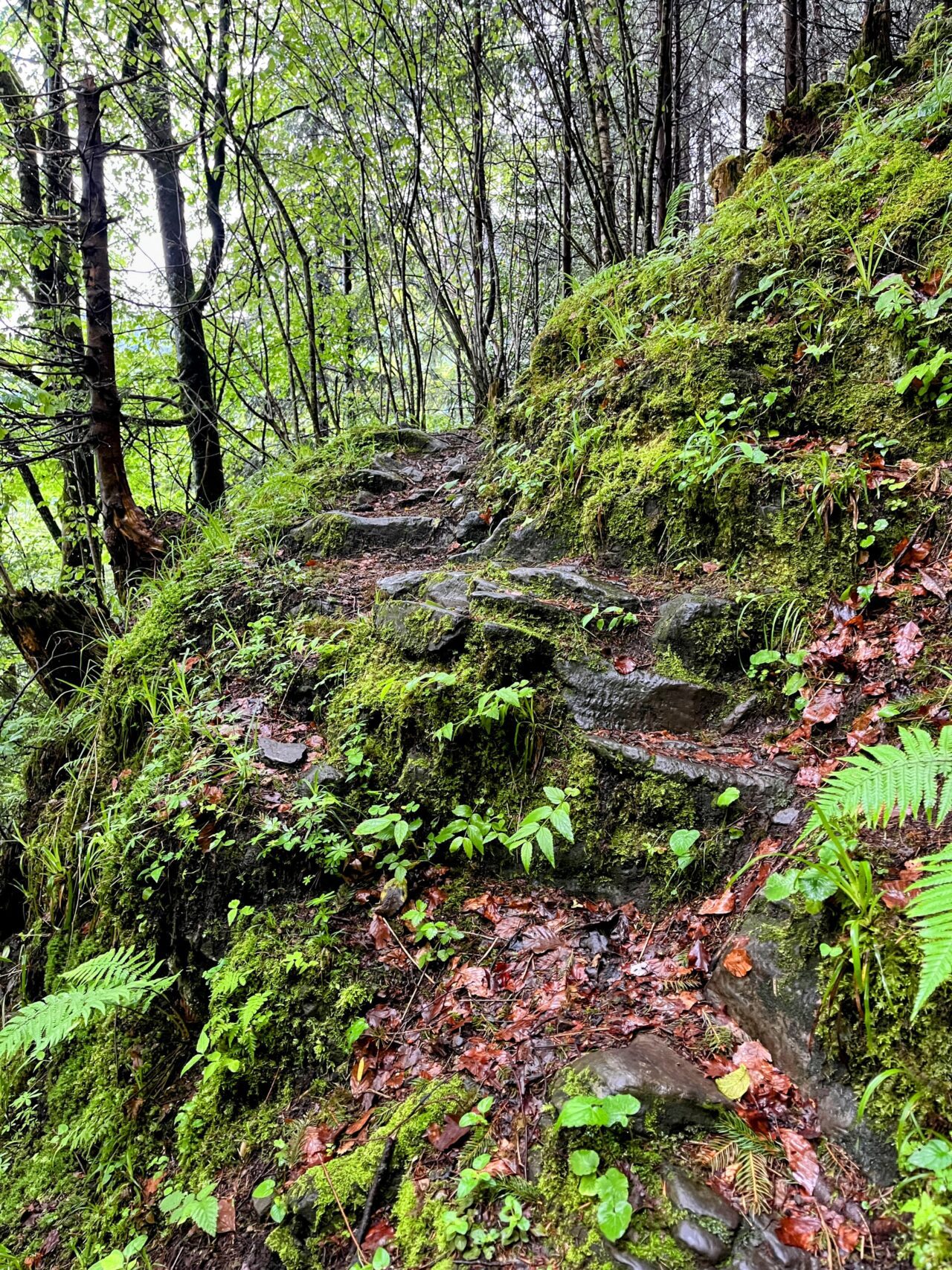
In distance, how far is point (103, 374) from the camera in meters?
5.56

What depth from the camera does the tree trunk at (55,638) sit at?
530 cm

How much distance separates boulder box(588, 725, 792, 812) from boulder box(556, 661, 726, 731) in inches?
7.7

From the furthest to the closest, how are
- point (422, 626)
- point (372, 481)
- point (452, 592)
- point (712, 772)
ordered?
point (372, 481)
point (452, 592)
point (422, 626)
point (712, 772)

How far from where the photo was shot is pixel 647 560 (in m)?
3.88

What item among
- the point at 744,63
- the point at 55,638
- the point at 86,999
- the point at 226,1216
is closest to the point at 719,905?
the point at 226,1216

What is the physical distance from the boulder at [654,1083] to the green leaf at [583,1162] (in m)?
0.15

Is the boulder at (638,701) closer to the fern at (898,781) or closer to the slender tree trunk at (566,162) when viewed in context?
the fern at (898,781)

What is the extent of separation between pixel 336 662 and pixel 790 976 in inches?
115

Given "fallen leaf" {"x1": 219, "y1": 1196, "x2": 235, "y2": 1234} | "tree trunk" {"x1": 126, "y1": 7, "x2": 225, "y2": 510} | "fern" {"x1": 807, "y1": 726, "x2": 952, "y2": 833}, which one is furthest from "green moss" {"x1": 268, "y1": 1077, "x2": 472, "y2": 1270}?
"tree trunk" {"x1": 126, "y1": 7, "x2": 225, "y2": 510}

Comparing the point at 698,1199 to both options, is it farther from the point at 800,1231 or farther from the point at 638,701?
the point at 638,701

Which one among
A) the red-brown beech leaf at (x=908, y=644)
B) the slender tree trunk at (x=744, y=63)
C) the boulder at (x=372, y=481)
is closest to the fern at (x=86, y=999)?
the red-brown beech leaf at (x=908, y=644)

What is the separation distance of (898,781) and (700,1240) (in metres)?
1.28

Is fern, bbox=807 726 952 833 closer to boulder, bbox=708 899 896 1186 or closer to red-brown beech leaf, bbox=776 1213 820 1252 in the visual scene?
boulder, bbox=708 899 896 1186

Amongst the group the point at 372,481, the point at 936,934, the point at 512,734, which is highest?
the point at 372,481
